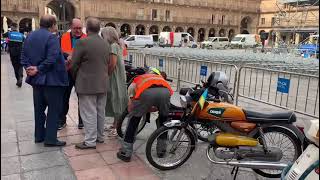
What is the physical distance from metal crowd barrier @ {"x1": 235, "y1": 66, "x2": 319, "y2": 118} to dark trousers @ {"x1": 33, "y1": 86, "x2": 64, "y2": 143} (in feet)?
12.0

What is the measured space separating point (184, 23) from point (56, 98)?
63.4 meters

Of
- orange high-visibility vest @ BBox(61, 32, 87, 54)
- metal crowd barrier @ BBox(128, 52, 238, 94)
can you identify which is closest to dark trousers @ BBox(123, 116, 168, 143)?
orange high-visibility vest @ BBox(61, 32, 87, 54)

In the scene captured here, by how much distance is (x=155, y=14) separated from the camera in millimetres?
62156

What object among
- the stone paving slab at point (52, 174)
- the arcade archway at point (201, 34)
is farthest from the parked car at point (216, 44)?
the stone paving slab at point (52, 174)

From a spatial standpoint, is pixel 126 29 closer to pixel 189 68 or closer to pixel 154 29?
pixel 154 29

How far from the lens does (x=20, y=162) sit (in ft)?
12.9

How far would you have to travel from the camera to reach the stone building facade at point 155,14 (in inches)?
2015

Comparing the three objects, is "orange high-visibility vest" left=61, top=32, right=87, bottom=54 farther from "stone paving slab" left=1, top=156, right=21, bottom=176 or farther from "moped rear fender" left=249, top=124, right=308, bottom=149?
"moped rear fender" left=249, top=124, right=308, bottom=149

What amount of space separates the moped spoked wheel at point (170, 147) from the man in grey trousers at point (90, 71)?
3.39 ft

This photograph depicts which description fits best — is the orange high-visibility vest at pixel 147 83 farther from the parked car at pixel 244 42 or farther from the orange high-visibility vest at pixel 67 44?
the parked car at pixel 244 42

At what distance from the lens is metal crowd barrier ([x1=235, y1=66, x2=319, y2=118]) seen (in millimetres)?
5672

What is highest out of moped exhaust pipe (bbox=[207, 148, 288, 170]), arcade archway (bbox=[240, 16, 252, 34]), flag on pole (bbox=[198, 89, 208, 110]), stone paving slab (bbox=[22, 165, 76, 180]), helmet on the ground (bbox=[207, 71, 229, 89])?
arcade archway (bbox=[240, 16, 252, 34])

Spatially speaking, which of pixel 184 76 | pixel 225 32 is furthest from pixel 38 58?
pixel 225 32

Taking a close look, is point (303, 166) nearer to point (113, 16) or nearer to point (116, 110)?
point (116, 110)
